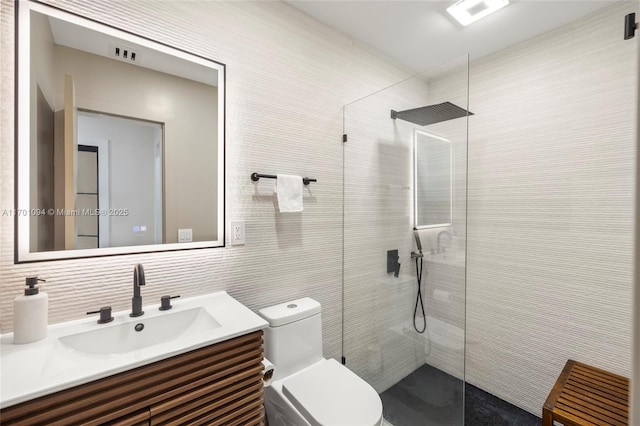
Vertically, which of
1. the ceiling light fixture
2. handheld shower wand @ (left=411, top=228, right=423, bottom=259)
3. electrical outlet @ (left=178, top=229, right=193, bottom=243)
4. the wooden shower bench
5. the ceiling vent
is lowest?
the wooden shower bench

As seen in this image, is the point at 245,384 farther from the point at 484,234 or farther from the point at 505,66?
the point at 505,66

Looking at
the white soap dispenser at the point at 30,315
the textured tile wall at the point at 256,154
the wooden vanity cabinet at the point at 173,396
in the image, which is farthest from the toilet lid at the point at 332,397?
the white soap dispenser at the point at 30,315

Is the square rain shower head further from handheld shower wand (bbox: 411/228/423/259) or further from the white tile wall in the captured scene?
handheld shower wand (bbox: 411/228/423/259)

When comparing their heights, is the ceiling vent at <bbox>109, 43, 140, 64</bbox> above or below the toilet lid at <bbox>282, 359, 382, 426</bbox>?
above

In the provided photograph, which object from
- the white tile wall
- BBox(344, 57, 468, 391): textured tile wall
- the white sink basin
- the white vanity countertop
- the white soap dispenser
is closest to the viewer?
the white vanity countertop

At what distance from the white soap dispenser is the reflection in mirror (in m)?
1.81

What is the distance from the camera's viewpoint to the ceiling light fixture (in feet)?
5.35

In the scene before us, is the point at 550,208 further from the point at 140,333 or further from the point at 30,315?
the point at 30,315

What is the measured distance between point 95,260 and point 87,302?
167 millimetres

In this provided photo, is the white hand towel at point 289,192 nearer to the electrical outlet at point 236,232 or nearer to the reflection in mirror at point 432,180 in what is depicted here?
the electrical outlet at point 236,232

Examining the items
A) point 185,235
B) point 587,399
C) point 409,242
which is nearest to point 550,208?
point 409,242

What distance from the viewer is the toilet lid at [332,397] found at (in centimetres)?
119

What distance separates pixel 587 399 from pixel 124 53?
275cm

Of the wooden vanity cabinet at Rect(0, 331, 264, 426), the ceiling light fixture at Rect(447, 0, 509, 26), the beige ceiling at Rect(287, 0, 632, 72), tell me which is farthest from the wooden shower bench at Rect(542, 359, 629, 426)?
the ceiling light fixture at Rect(447, 0, 509, 26)
